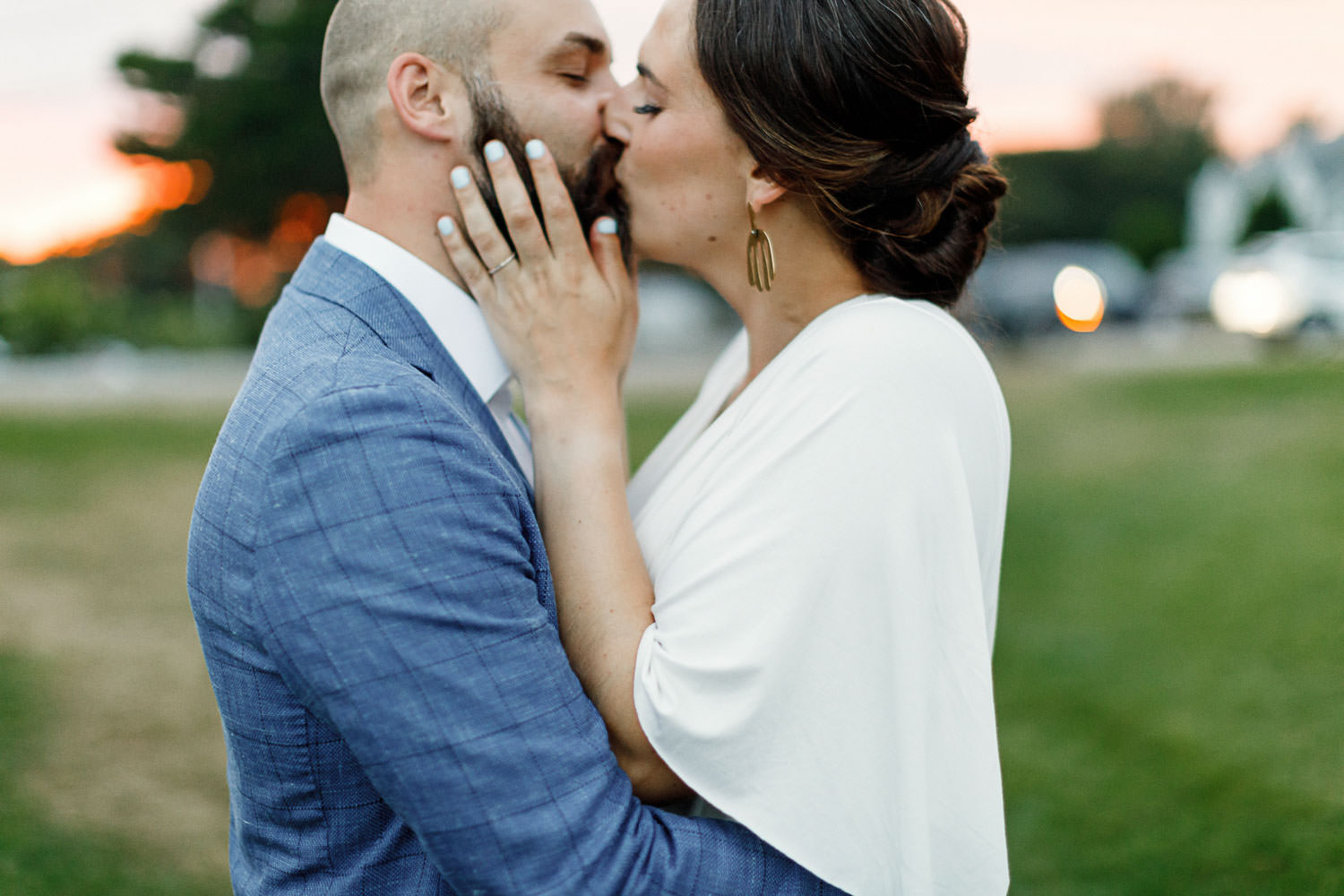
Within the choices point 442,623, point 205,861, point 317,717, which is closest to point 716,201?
point 442,623

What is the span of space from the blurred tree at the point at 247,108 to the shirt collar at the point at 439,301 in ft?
83.0

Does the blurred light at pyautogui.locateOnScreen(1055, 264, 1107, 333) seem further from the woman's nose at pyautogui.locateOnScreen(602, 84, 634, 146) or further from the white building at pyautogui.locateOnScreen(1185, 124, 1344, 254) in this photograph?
the woman's nose at pyautogui.locateOnScreen(602, 84, 634, 146)

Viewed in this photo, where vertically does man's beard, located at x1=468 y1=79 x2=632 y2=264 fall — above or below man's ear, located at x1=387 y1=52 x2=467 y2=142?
below

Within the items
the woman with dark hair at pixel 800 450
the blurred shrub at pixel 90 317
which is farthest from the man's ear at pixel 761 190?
the blurred shrub at pixel 90 317

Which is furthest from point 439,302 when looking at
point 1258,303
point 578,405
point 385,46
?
point 1258,303

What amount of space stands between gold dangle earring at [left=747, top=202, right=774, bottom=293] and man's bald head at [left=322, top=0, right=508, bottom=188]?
2.03ft

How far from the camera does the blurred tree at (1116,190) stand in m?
38.1

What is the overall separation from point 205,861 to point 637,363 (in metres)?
15.8

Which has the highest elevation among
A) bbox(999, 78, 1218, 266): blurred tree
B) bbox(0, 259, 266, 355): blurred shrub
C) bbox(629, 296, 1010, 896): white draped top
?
bbox(629, 296, 1010, 896): white draped top

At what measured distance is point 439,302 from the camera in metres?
2.02

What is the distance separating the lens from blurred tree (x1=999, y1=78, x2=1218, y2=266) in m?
38.1

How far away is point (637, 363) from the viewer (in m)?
20.0

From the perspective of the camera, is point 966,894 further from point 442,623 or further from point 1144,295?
point 1144,295

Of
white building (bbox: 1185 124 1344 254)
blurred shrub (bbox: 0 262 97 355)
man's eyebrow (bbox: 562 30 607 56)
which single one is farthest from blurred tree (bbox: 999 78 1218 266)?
man's eyebrow (bbox: 562 30 607 56)
